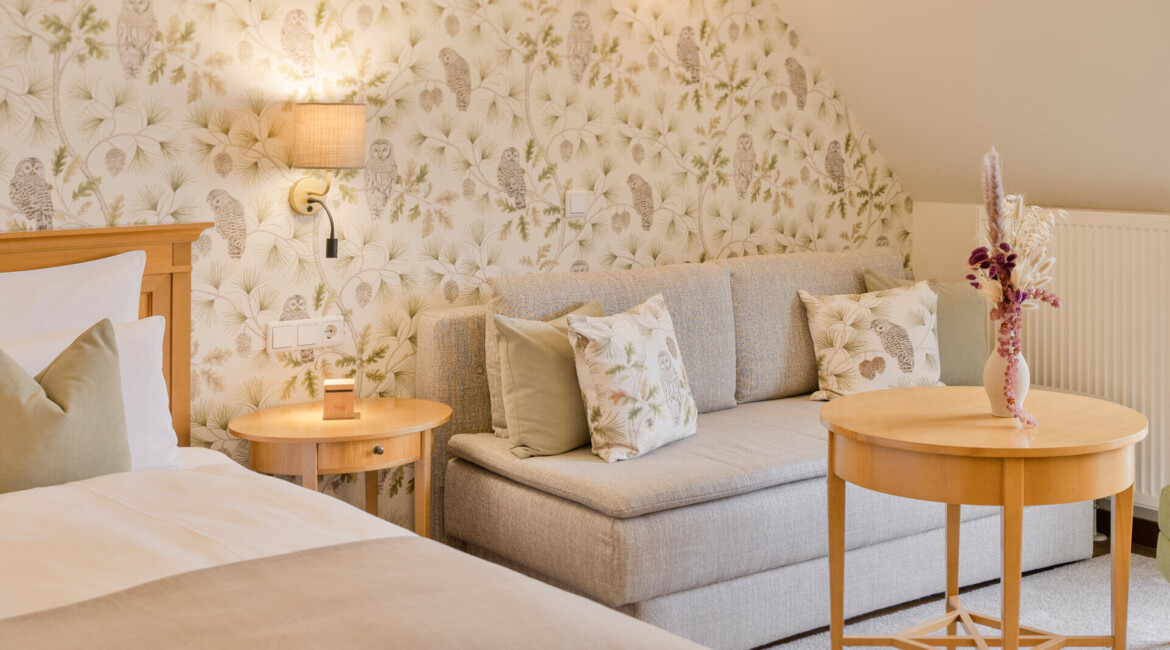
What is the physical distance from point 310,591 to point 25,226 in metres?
1.55

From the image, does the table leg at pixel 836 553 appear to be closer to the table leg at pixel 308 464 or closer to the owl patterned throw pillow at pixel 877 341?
the owl patterned throw pillow at pixel 877 341

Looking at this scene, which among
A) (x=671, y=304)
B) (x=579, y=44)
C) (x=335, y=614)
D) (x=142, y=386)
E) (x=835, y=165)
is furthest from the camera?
(x=835, y=165)

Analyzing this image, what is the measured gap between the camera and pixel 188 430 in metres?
3.01

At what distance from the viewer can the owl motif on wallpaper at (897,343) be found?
3.63 meters

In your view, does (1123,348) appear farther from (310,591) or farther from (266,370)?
(310,591)

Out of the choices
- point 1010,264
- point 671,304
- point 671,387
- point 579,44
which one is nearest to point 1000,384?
point 1010,264

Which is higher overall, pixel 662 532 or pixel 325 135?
pixel 325 135

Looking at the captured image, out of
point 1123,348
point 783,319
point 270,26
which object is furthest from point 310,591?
point 1123,348

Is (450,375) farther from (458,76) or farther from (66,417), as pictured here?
(66,417)

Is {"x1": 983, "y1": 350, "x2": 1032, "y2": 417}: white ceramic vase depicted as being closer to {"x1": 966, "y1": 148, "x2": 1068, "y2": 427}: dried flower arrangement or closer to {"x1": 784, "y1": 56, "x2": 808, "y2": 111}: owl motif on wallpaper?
{"x1": 966, "y1": 148, "x2": 1068, "y2": 427}: dried flower arrangement

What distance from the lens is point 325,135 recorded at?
9.95 ft

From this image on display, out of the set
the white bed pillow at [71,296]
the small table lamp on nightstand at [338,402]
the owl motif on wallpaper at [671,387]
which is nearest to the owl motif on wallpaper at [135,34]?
the white bed pillow at [71,296]

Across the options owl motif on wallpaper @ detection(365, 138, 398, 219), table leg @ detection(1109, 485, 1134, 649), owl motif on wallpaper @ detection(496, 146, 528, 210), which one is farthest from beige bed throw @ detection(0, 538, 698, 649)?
owl motif on wallpaper @ detection(496, 146, 528, 210)

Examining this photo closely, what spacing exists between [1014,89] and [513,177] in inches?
65.1
